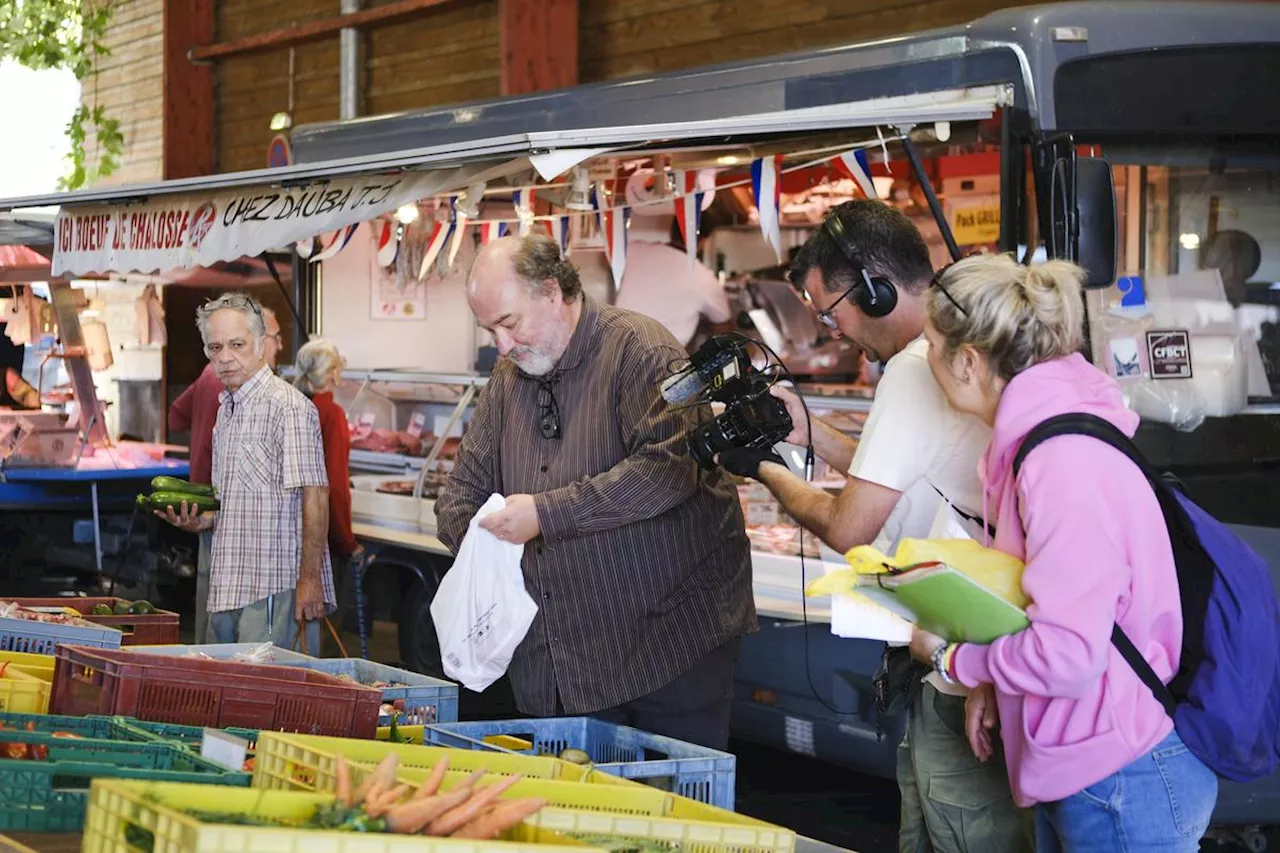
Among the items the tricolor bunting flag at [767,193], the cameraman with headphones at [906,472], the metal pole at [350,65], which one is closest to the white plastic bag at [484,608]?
the cameraman with headphones at [906,472]

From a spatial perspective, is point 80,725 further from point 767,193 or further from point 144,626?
point 767,193

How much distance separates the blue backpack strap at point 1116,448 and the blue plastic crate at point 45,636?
2665 millimetres

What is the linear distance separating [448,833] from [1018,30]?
3.57 meters

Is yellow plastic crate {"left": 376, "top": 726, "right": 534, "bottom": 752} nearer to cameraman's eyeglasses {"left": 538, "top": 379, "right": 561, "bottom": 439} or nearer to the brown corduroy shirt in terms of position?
the brown corduroy shirt

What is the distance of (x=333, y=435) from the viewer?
7512 millimetres

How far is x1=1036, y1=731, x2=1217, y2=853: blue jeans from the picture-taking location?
2.88 meters

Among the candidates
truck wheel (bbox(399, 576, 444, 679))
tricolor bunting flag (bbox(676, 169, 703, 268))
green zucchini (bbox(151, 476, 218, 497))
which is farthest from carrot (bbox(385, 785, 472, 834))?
truck wheel (bbox(399, 576, 444, 679))

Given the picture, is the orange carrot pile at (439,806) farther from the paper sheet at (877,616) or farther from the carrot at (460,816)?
the paper sheet at (877,616)

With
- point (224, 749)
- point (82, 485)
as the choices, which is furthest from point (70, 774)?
point (82, 485)

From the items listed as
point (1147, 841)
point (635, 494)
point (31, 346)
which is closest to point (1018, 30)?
point (635, 494)

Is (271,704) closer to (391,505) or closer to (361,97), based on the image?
(391,505)

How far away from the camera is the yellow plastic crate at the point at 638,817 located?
2682 mm

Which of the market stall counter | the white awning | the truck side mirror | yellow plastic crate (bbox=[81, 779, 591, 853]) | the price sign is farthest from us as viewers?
the market stall counter

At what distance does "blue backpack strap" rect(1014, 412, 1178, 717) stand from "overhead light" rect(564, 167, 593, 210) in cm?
436
